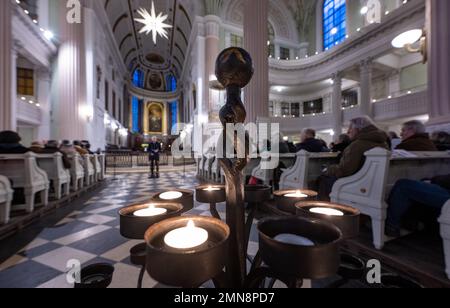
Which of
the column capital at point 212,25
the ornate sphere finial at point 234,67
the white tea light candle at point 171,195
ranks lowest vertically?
the white tea light candle at point 171,195

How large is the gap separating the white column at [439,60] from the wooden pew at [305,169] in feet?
7.73

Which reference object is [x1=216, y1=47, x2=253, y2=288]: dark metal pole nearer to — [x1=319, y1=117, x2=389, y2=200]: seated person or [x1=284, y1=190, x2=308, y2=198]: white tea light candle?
[x1=284, y1=190, x2=308, y2=198]: white tea light candle

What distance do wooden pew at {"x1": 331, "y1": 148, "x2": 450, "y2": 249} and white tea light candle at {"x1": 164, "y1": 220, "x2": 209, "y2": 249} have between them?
1.73 meters

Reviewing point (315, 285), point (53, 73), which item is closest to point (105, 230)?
point (315, 285)

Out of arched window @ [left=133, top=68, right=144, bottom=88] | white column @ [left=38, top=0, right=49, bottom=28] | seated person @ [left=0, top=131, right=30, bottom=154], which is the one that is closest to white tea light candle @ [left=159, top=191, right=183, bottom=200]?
seated person @ [left=0, top=131, right=30, bottom=154]

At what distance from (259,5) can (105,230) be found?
5.92 metres

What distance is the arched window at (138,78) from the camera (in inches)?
880

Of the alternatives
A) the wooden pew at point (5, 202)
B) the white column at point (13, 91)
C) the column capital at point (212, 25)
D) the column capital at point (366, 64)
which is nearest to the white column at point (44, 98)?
the white column at point (13, 91)

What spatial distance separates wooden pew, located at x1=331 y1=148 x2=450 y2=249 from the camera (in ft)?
5.32

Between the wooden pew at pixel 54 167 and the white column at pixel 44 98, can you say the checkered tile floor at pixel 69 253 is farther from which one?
the white column at pixel 44 98

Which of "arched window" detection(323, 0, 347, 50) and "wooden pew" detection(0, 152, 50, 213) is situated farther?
"arched window" detection(323, 0, 347, 50)

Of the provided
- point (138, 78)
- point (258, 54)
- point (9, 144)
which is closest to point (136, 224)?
point (9, 144)

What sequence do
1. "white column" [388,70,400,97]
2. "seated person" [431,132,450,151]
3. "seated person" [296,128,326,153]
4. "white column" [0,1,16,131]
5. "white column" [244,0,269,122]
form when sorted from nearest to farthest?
"seated person" [431,132,450,151] → "seated person" [296,128,326,153] → "white column" [0,1,16,131] → "white column" [244,0,269,122] → "white column" [388,70,400,97]

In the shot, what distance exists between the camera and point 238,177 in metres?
0.53
